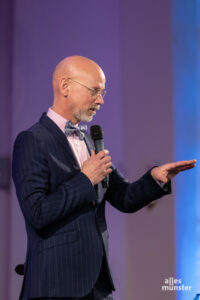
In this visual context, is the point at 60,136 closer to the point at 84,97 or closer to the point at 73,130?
the point at 73,130

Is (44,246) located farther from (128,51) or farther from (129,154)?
(128,51)

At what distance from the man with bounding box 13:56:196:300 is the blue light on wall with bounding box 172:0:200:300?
105 centimetres

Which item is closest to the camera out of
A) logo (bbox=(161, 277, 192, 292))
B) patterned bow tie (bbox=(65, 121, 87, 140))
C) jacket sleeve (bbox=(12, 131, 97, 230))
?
jacket sleeve (bbox=(12, 131, 97, 230))

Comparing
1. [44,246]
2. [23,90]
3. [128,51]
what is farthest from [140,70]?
[44,246]

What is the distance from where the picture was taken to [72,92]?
69.7 inches

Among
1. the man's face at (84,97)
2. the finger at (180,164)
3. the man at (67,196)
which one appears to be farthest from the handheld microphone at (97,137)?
the finger at (180,164)

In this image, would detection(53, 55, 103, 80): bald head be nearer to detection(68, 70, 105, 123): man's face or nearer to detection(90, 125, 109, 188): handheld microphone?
detection(68, 70, 105, 123): man's face

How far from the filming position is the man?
4.98 feet

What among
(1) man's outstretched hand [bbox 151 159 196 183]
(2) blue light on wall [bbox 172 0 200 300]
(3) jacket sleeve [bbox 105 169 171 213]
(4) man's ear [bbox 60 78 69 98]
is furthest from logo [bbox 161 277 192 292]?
(4) man's ear [bbox 60 78 69 98]

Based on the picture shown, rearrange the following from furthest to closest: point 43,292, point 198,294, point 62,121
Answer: point 198,294 < point 62,121 < point 43,292

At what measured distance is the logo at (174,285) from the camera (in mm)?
2721

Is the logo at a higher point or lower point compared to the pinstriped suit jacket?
lower

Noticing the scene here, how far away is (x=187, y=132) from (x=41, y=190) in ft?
4.88

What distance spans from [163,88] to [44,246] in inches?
61.7
